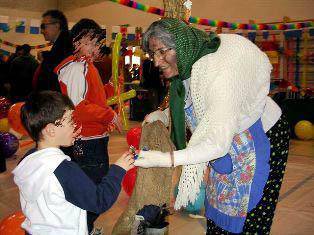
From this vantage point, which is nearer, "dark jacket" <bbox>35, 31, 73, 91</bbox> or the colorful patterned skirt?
the colorful patterned skirt

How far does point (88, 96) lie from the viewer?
2.42m

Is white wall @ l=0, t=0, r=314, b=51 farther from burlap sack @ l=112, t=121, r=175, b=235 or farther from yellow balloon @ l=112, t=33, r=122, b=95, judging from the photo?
burlap sack @ l=112, t=121, r=175, b=235

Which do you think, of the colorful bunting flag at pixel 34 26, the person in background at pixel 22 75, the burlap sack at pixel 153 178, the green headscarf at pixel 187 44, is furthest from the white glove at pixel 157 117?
the colorful bunting flag at pixel 34 26

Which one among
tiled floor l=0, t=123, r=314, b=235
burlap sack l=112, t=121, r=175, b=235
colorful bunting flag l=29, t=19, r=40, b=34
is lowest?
tiled floor l=0, t=123, r=314, b=235

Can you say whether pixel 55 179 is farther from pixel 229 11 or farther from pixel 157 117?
pixel 229 11

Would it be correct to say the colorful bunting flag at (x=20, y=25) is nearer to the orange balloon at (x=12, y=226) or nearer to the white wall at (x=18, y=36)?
the white wall at (x=18, y=36)

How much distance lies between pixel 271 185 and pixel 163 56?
2.46 feet

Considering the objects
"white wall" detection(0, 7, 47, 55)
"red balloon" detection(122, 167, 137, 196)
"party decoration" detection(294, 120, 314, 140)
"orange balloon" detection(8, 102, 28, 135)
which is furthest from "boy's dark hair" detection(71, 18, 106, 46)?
"white wall" detection(0, 7, 47, 55)

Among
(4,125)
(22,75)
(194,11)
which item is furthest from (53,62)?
(194,11)

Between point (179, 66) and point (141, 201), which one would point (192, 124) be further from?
point (141, 201)

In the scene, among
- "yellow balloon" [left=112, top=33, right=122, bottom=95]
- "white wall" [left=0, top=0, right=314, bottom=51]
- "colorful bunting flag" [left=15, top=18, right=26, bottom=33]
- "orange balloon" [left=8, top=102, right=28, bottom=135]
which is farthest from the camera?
"colorful bunting flag" [left=15, top=18, right=26, bottom=33]

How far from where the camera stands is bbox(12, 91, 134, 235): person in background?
1444mm

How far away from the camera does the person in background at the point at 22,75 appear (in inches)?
266

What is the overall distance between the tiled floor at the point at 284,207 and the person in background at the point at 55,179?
161cm
